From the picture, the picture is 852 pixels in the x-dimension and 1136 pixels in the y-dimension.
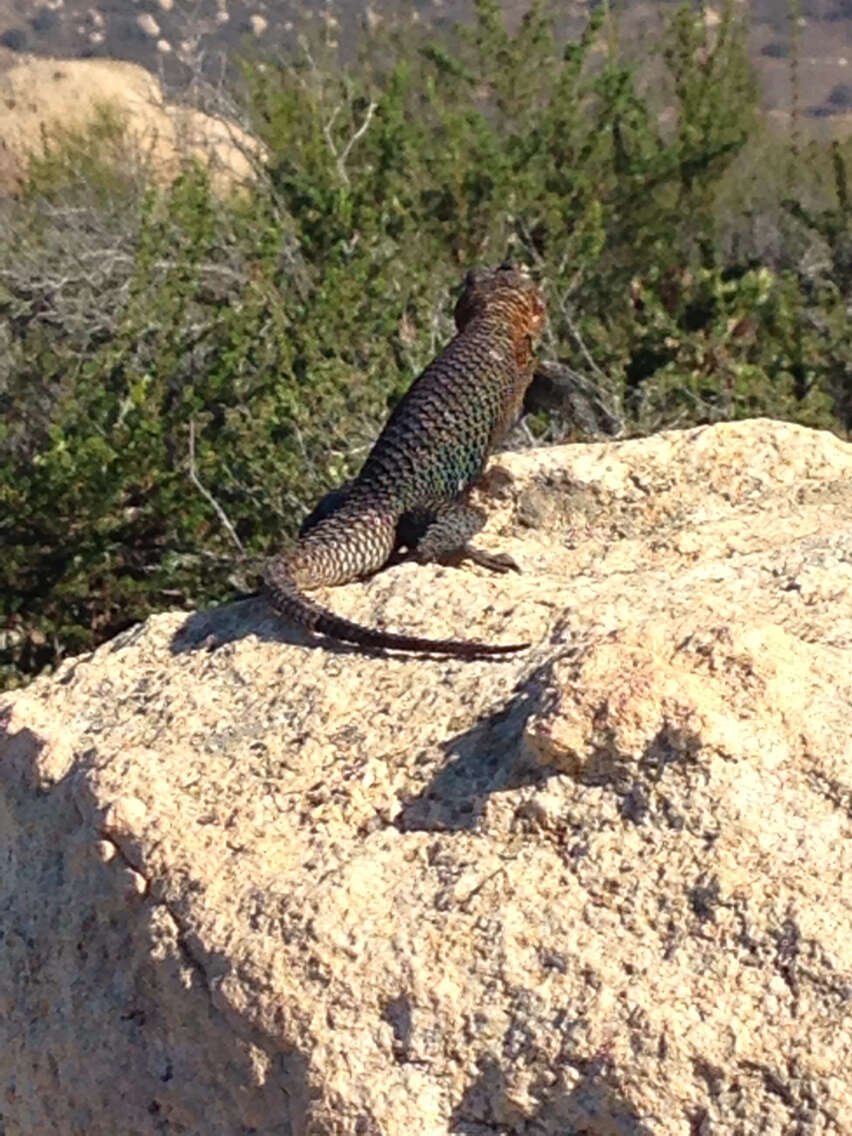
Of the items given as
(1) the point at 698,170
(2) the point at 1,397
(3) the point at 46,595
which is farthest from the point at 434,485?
(1) the point at 698,170

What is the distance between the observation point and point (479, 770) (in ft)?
8.62

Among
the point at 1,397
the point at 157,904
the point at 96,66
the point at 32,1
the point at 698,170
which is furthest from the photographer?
the point at 32,1

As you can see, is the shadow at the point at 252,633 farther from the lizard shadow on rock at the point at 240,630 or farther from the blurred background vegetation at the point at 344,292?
the blurred background vegetation at the point at 344,292

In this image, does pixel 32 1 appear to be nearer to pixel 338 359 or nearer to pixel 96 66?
pixel 96 66

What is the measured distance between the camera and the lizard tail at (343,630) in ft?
9.73

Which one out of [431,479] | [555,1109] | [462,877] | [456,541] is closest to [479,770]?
[462,877]

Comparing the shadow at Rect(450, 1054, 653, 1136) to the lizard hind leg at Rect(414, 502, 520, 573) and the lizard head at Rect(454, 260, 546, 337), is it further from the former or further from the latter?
the lizard head at Rect(454, 260, 546, 337)

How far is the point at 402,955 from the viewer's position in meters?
2.36

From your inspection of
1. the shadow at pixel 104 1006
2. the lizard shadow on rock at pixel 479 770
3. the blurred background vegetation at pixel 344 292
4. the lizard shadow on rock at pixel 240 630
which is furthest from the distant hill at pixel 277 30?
the lizard shadow on rock at pixel 479 770

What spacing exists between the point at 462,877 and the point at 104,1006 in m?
0.63

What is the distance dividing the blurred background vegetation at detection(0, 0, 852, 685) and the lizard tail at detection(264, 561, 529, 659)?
2.05 meters

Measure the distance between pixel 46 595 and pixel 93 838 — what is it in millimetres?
3918

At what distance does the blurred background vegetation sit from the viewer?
6508 millimetres

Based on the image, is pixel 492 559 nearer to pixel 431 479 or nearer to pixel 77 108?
pixel 431 479
